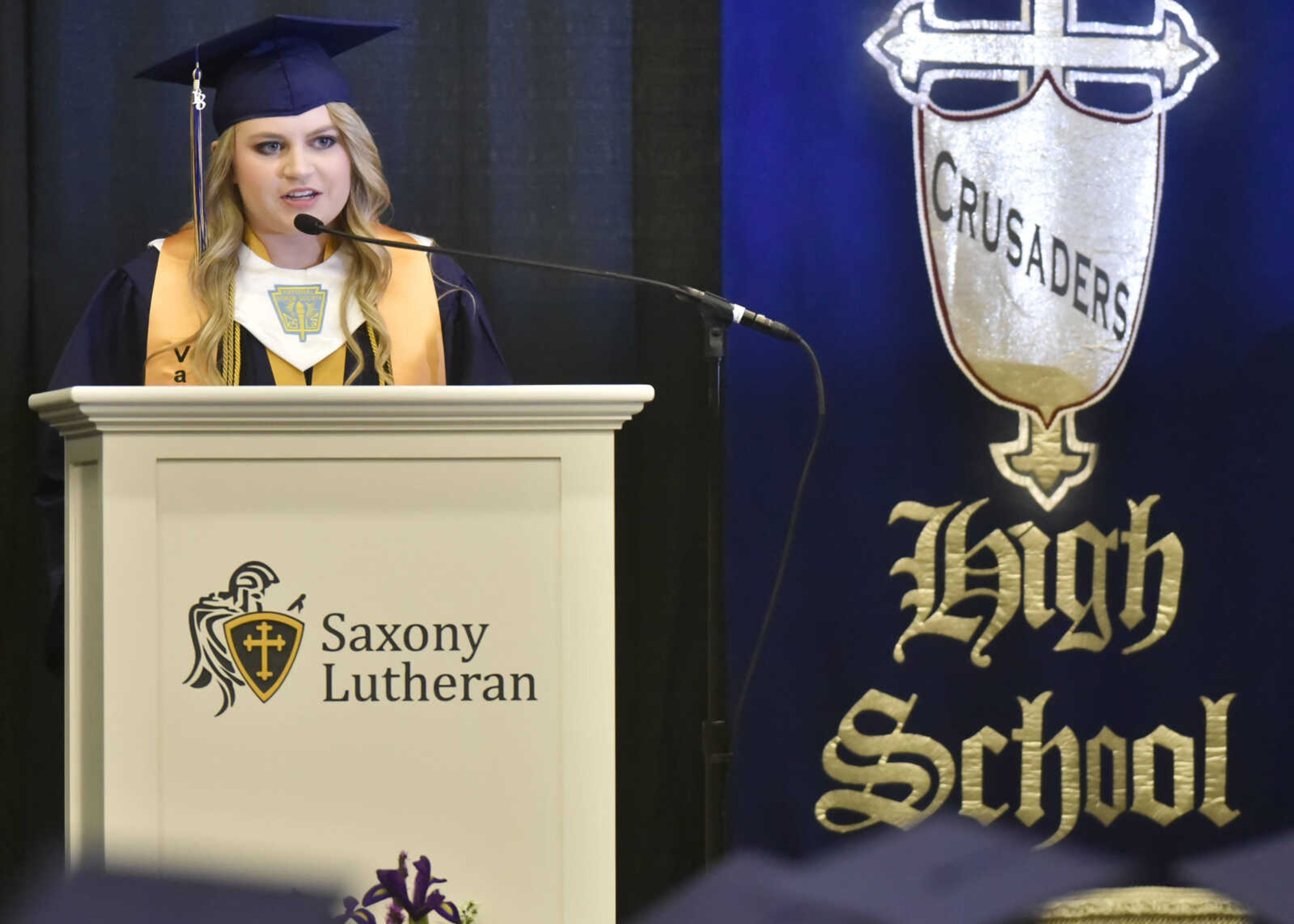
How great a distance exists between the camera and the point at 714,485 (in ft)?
7.39

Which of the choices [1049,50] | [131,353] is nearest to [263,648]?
[131,353]

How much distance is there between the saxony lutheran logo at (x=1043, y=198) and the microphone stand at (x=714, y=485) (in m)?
0.71

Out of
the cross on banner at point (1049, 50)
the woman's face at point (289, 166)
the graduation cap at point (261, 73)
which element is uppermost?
the cross on banner at point (1049, 50)

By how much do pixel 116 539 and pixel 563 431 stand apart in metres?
0.56

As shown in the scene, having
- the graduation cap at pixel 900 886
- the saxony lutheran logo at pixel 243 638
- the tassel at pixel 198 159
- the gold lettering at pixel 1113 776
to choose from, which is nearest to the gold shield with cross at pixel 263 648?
the saxony lutheran logo at pixel 243 638

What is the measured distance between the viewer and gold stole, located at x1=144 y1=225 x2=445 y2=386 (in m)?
2.39

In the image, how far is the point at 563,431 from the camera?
1.86m

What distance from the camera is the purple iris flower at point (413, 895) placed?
177cm

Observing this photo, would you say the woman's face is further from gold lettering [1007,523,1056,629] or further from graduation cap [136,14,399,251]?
gold lettering [1007,523,1056,629]

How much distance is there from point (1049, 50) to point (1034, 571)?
999 mm

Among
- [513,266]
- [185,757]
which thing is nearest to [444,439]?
[185,757]

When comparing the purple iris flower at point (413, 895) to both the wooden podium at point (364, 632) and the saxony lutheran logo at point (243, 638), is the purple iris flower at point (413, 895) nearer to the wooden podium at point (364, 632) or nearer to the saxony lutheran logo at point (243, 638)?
the wooden podium at point (364, 632)

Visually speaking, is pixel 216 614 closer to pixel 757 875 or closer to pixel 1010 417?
pixel 757 875

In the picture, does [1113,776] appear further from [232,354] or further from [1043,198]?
[232,354]
